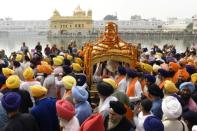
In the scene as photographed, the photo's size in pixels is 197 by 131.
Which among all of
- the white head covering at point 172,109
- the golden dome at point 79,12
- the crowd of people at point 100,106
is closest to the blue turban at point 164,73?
the crowd of people at point 100,106

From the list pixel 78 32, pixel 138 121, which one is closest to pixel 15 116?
pixel 138 121

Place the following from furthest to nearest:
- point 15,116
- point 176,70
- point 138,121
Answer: point 176,70 → point 138,121 → point 15,116

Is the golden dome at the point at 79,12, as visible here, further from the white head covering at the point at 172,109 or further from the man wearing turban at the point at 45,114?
the white head covering at the point at 172,109

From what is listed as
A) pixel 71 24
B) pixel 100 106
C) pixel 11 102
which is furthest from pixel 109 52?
pixel 71 24

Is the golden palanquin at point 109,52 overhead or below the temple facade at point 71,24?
overhead

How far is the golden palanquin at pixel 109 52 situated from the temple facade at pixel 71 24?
75.0 metres

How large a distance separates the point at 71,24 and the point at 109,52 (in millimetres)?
77228

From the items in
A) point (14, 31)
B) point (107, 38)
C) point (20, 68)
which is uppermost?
point (107, 38)

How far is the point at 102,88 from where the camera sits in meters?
5.21

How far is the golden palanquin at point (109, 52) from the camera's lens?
27.5ft

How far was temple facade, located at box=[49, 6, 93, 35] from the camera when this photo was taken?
84062 mm

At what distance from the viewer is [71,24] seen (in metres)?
85.0

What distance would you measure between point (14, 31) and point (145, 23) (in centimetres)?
4336

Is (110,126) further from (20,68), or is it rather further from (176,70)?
(20,68)
